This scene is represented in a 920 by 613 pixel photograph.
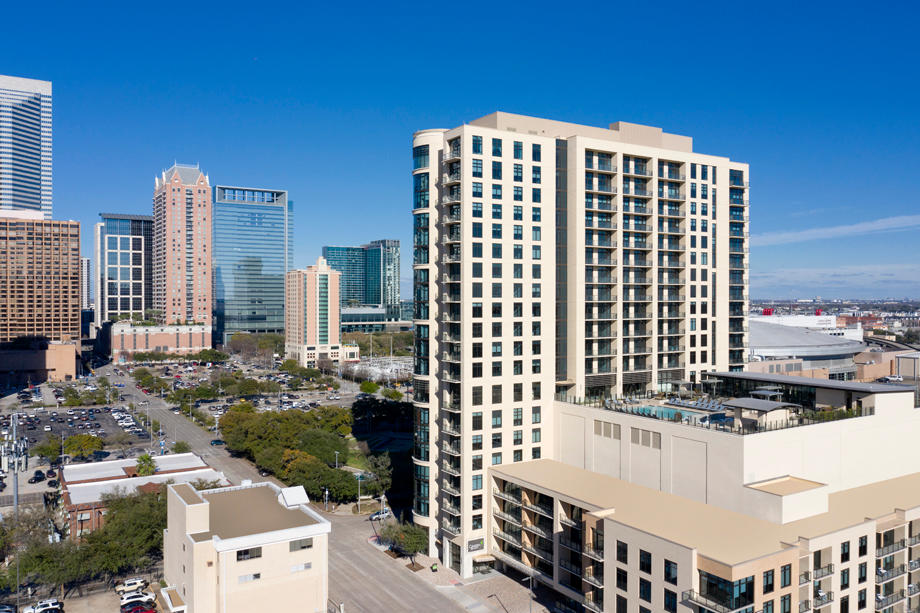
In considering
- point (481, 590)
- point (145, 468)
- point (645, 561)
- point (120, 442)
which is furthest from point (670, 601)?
point (120, 442)

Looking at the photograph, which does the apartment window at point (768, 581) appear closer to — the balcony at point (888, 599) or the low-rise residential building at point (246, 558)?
the balcony at point (888, 599)

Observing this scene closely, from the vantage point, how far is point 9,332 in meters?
170

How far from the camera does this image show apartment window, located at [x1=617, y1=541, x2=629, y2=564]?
3612cm

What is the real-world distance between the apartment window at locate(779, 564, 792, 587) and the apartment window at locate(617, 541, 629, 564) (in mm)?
7583

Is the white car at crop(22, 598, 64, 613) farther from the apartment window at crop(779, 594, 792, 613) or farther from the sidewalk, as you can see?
the apartment window at crop(779, 594, 792, 613)

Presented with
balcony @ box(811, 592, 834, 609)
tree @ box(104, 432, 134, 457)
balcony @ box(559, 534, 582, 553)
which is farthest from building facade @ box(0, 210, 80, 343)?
balcony @ box(811, 592, 834, 609)

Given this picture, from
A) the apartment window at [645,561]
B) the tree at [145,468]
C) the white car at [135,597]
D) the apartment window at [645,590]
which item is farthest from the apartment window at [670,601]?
the tree at [145,468]

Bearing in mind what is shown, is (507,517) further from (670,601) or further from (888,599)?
(888,599)

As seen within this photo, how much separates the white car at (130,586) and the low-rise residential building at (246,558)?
24.0 ft

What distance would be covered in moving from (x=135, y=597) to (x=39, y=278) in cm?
15824

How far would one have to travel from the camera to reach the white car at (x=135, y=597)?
44.4 meters

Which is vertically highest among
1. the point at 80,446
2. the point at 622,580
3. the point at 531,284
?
the point at 531,284

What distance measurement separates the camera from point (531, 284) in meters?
52.4

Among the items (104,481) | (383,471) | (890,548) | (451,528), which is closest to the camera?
(890,548)
